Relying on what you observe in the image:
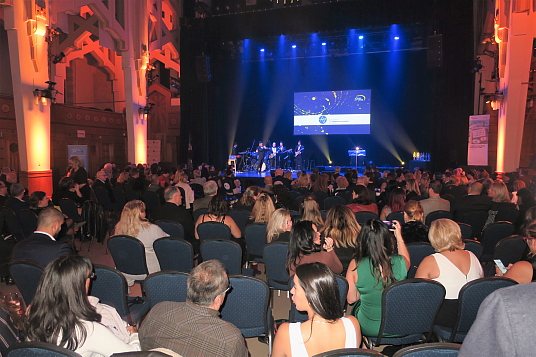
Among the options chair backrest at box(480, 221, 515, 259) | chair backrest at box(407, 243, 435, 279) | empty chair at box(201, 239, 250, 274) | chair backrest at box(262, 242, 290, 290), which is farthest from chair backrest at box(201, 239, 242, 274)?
chair backrest at box(480, 221, 515, 259)

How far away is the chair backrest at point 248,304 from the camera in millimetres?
2775

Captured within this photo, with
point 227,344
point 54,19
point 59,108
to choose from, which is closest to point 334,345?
point 227,344

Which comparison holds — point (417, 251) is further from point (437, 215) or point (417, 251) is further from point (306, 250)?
point (437, 215)

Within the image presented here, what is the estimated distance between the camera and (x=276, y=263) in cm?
395

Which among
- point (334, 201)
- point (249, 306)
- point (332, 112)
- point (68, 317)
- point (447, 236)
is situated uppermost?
point (332, 112)

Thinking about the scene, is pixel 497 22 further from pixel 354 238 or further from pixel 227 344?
pixel 227 344

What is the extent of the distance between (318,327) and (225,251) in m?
2.19

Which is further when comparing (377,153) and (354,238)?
(377,153)

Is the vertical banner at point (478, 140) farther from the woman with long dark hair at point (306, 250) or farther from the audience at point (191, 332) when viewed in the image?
the audience at point (191, 332)

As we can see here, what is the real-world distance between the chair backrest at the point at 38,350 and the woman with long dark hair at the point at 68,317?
0.92 ft

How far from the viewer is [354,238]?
12.8 ft

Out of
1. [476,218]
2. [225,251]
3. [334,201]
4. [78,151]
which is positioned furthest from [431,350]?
[78,151]

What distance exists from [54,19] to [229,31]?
253 inches

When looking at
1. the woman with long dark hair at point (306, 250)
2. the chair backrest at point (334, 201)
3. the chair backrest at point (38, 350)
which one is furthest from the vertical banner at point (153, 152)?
the chair backrest at point (38, 350)
